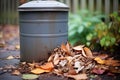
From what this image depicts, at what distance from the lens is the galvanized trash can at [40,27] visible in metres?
3.71

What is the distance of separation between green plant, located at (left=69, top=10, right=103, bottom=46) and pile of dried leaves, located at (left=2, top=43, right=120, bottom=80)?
Answer: 1762 mm

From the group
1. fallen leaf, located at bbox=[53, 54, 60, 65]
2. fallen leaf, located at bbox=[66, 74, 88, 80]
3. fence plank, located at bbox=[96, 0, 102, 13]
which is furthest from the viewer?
fence plank, located at bbox=[96, 0, 102, 13]

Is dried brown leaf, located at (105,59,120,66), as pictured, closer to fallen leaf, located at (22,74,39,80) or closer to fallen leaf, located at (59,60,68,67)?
fallen leaf, located at (59,60,68,67)

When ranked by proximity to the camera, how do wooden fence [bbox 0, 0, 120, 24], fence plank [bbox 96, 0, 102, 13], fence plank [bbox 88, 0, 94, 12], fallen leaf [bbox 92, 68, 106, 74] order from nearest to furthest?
1. fallen leaf [bbox 92, 68, 106, 74]
2. wooden fence [bbox 0, 0, 120, 24]
3. fence plank [bbox 96, 0, 102, 13]
4. fence plank [bbox 88, 0, 94, 12]

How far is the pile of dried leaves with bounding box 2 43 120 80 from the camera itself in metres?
3.33

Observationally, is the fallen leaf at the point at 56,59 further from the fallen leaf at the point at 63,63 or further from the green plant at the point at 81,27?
the green plant at the point at 81,27

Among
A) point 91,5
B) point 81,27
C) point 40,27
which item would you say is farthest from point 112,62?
point 91,5

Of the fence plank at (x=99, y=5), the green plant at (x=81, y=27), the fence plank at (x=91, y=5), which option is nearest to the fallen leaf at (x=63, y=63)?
the green plant at (x=81, y=27)

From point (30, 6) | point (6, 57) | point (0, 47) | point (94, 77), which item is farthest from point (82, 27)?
point (94, 77)

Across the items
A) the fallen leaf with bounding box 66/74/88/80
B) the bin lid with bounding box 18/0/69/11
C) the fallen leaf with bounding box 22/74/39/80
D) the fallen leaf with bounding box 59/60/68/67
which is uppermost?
the bin lid with bounding box 18/0/69/11

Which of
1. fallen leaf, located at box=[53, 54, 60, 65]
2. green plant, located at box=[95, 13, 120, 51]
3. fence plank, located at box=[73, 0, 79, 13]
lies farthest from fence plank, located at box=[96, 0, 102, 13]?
fallen leaf, located at box=[53, 54, 60, 65]

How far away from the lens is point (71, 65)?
11.4 feet

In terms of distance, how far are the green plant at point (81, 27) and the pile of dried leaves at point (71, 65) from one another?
176 centimetres

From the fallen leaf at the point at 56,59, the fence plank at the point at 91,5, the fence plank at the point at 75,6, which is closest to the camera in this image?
the fallen leaf at the point at 56,59
